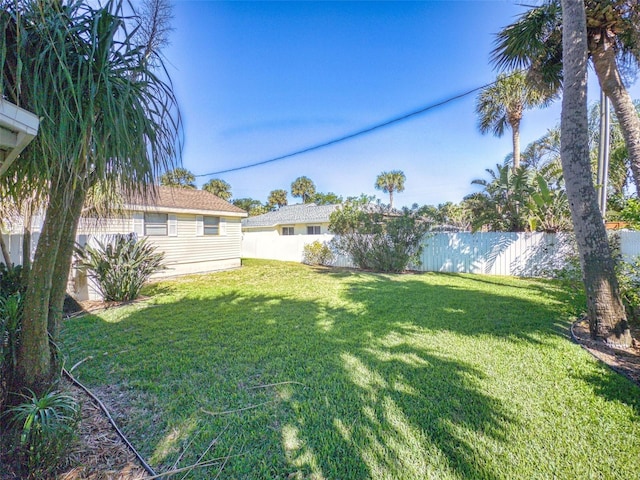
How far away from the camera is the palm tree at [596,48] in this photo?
471 cm

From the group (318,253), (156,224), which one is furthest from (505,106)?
(156,224)

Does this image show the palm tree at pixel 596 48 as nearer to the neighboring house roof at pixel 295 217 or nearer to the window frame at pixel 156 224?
the window frame at pixel 156 224

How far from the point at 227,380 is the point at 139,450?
3.44 ft


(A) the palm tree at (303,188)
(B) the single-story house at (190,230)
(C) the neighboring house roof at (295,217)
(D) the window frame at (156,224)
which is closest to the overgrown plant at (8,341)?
(B) the single-story house at (190,230)

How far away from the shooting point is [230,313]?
223 inches

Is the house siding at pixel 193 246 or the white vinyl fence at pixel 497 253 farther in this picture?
the house siding at pixel 193 246

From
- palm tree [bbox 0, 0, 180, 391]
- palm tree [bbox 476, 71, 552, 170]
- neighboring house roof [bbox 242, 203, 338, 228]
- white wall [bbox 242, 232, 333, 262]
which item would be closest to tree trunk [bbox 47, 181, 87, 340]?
palm tree [bbox 0, 0, 180, 391]

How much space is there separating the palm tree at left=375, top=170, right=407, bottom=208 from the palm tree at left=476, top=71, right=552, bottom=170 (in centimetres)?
1928

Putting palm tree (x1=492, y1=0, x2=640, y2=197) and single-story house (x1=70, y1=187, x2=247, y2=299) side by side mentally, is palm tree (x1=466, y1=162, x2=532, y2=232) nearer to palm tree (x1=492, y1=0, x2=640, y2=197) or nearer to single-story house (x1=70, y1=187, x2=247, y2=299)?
palm tree (x1=492, y1=0, x2=640, y2=197)

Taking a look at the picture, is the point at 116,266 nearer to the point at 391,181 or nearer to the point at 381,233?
the point at 381,233

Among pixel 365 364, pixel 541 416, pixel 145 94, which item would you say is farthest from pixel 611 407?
pixel 145 94

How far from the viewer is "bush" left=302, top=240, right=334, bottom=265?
1466 centimetres

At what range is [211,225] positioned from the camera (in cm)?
1270

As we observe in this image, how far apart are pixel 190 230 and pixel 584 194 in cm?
1220
